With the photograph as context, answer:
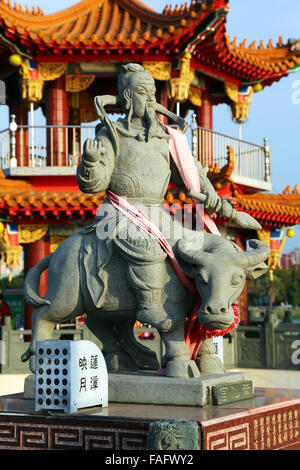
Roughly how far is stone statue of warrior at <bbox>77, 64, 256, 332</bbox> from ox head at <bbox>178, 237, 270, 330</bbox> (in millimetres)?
216

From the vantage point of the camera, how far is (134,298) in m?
4.71

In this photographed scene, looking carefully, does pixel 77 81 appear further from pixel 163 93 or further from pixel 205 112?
pixel 205 112

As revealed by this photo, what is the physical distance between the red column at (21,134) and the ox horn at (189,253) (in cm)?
881

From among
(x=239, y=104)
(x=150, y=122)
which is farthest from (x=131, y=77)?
(x=239, y=104)

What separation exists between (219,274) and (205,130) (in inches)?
359

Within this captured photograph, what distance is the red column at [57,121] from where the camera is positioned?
12664 millimetres

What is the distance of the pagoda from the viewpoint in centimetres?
1174

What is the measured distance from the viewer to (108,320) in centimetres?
496

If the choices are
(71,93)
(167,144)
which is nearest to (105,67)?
(71,93)

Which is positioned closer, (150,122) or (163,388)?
(163,388)

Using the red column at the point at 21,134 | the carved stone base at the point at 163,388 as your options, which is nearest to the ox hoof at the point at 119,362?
the carved stone base at the point at 163,388

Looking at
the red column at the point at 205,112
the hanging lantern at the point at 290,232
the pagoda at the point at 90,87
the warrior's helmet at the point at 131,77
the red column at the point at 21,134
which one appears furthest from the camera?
the hanging lantern at the point at 290,232

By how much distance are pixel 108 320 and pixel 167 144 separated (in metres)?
1.29

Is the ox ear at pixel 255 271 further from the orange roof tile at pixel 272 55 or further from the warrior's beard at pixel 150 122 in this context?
the orange roof tile at pixel 272 55
